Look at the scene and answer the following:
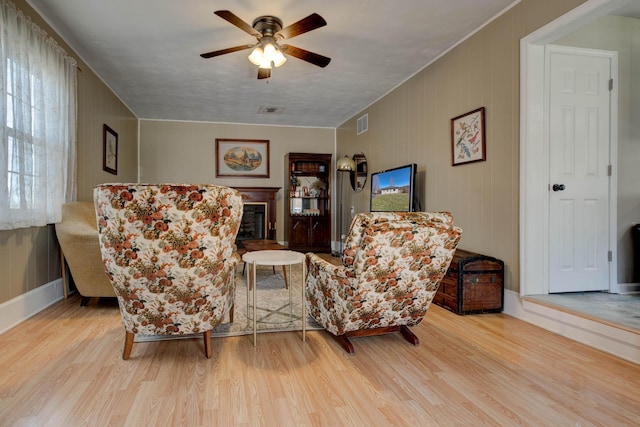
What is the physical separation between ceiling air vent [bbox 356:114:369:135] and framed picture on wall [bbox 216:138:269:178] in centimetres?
204

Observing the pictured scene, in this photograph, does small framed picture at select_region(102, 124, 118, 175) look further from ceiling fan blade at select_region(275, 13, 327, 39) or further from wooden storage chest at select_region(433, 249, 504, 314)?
wooden storage chest at select_region(433, 249, 504, 314)

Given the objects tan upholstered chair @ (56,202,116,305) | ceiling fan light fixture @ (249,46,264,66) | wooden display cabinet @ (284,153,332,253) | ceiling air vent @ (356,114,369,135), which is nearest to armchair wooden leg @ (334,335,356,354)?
tan upholstered chair @ (56,202,116,305)

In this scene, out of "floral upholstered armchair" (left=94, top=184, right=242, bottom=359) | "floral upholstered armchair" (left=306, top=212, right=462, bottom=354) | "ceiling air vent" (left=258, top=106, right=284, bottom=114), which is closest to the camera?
"floral upholstered armchair" (left=94, top=184, right=242, bottom=359)

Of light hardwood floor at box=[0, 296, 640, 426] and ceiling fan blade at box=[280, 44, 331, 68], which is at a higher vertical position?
ceiling fan blade at box=[280, 44, 331, 68]

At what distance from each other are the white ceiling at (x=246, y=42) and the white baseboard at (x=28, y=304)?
7.87ft

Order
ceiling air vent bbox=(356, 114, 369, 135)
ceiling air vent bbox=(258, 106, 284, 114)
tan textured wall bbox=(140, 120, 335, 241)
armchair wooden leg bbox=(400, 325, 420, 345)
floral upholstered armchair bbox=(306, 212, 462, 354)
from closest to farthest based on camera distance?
floral upholstered armchair bbox=(306, 212, 462, 354), armchair wooden leg bbox=(400, 325, 420, 345), ceiling air vent bbox=(356, 114, 369, 135), ceiling air vent bbox=(258, 106, 284, 114), tan textured wall bbox=(140, 120, 335, 241)

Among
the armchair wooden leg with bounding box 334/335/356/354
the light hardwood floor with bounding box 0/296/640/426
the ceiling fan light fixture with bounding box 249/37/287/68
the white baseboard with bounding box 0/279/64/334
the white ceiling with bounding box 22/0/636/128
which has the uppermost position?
the white ceiling with bounding box 22/0/636/128

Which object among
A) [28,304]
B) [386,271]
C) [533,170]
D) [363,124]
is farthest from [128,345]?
[363,124]

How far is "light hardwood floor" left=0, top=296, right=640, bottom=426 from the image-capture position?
1.53m

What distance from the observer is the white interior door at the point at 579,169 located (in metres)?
2.98

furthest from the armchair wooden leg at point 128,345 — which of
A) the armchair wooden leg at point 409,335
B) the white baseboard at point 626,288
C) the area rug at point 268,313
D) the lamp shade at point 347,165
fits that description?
the lamp shade at point 347,165

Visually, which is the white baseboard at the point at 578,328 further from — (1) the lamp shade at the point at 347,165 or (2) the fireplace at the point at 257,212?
(2) the fireplace at the point at 257,212

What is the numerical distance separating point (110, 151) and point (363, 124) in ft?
12.9

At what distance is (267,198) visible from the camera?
684 centimetres
